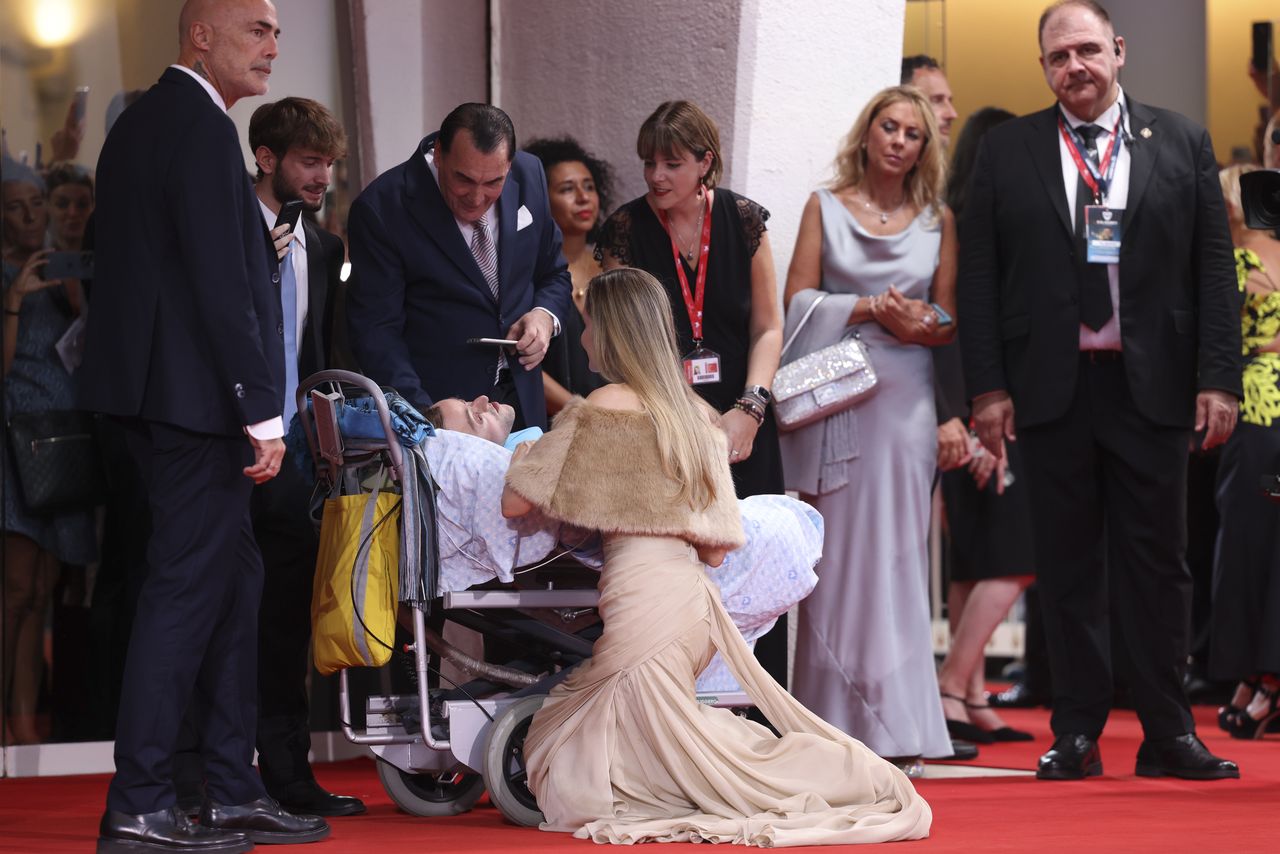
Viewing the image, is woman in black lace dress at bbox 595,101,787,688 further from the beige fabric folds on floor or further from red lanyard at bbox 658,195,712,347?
the beige fabric folds on floor

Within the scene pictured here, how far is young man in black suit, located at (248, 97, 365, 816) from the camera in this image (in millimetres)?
4398

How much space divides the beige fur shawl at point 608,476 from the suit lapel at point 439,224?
2.22ft

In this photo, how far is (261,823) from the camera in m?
3.74

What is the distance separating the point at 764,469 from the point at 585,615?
0.92 metres

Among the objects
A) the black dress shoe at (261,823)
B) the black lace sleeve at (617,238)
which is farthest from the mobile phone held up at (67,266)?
the black dress shoe at (261,823)

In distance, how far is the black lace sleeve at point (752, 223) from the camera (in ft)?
16.5

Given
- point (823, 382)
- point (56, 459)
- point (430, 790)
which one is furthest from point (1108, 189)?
point (56, 459)

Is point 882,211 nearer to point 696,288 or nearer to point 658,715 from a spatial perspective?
point 696,288

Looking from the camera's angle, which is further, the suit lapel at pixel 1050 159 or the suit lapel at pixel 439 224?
the suit lapel at pixel 1050 159

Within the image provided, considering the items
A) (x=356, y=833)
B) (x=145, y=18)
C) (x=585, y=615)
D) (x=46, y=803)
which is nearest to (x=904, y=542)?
(x=585, y=615)

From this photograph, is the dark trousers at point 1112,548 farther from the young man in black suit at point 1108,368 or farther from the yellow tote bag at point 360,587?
the yellow tote bag at point 360,587

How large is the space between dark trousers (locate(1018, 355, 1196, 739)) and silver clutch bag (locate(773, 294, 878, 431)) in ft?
1.74

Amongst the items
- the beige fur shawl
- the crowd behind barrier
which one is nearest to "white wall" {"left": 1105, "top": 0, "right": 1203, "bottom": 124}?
the crowd behind barrier

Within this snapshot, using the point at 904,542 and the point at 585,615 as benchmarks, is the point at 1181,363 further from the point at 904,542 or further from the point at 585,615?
the point at 585,615
